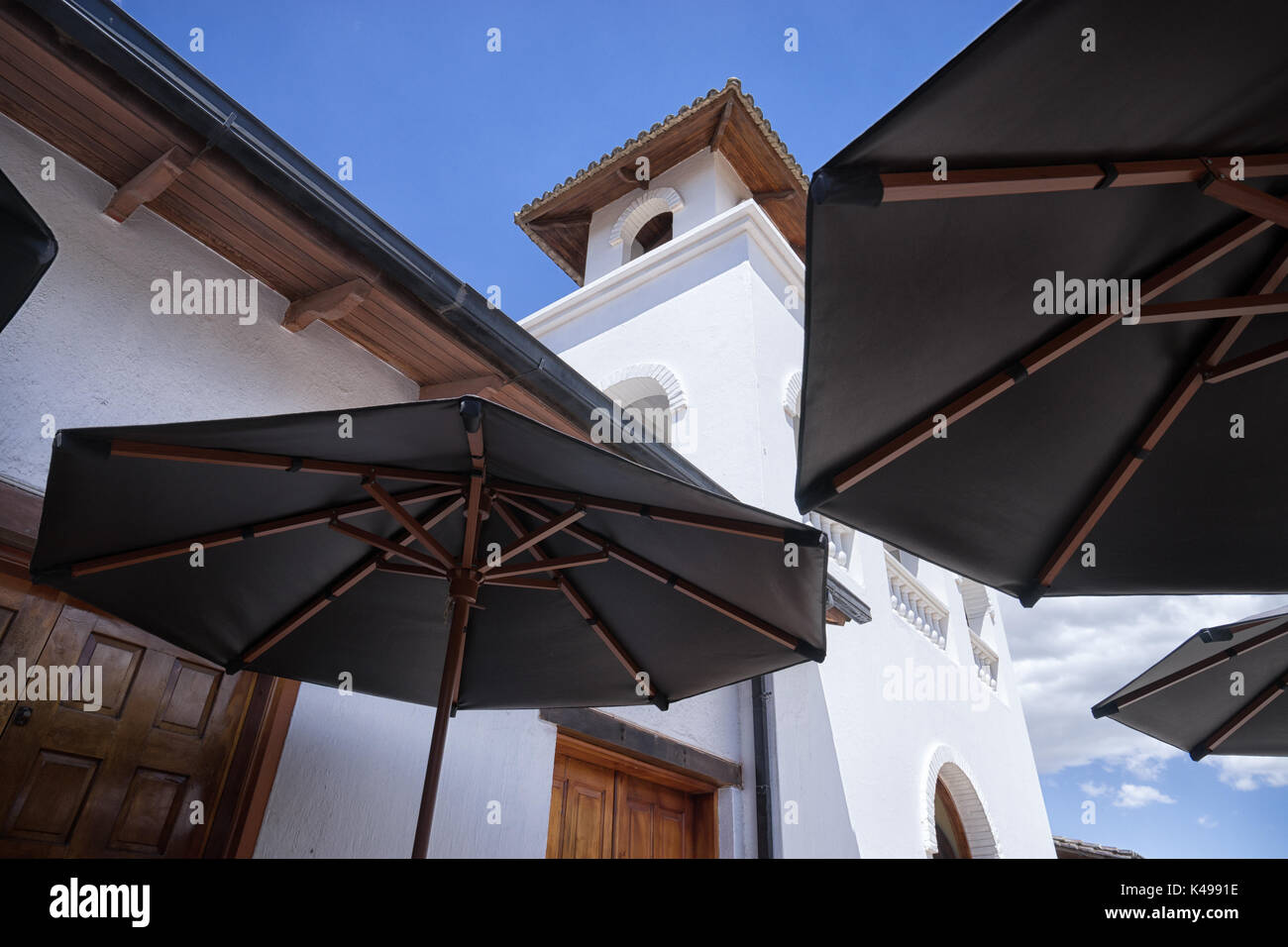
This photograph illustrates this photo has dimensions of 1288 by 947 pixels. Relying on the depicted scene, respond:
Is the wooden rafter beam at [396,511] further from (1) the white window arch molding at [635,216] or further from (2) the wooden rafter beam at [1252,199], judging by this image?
(1) the white window arch molding at [635,216]

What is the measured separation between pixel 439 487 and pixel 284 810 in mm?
1760

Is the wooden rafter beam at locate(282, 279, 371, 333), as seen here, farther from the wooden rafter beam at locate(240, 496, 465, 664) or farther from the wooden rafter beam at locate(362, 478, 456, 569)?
the wooden rafter beam at locate(362, 478, 456, 569)

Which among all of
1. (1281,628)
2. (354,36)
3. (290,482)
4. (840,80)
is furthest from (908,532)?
(840,80)

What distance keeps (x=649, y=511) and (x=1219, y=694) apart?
12.4ft

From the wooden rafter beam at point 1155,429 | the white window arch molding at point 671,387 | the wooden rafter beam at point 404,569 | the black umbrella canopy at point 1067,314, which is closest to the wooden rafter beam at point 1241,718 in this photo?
the black umbrella canopy at point 1067,314

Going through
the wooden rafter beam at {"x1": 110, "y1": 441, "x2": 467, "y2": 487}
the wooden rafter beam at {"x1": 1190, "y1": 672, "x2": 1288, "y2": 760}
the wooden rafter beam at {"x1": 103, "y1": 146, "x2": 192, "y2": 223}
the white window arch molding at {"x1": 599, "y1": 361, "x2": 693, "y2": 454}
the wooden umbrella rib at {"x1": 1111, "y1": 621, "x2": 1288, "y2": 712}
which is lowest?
the wooden rafter beam at {"x1": 1190, "y1": 672, "x2": 1288, "y2": 760}

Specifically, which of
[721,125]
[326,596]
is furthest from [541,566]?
[721,125]

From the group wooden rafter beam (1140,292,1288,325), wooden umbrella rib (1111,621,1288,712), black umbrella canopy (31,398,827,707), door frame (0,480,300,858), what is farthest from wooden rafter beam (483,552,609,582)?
wooden umbrella rib (1111,621,1288,712)

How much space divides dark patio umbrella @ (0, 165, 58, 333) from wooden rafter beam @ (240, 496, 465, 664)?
1472mm

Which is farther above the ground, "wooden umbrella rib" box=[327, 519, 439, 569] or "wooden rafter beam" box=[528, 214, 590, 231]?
"wooden rafter beam" box=[528, 214, 590, 231]

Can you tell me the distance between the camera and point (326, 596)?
10.3ft

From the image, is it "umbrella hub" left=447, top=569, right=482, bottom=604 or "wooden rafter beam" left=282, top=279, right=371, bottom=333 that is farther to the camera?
"wooden rafter beam" left=282, top=279, right=371, bottom=333

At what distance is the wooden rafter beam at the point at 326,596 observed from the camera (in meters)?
3.06

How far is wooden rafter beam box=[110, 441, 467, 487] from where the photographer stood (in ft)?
7.01
